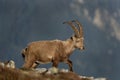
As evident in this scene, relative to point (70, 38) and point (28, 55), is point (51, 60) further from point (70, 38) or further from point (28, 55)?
point (70, 38)

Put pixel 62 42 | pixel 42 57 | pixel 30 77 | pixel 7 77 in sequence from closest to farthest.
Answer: pixel 7 77 → pixel 30 77 → pixel 42 57 → pixel 62 42

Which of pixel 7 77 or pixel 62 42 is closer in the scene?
pixel 7 77

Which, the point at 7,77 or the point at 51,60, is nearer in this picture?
the point at 7,77

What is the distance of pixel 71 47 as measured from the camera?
33406mm

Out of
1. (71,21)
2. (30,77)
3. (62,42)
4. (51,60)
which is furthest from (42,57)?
(30,77)

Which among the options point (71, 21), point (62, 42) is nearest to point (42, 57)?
point (62, 42)

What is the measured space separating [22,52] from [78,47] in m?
5.36

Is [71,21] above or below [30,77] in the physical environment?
above

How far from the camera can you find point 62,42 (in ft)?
107

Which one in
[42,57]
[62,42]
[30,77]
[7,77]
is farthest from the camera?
[62,42]

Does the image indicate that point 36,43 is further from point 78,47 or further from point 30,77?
point 30,77

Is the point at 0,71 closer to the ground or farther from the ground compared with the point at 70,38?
closer to the ground

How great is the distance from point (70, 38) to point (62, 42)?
1.68 metres

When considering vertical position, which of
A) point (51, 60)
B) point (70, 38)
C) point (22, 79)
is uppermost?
point (70, 38)
